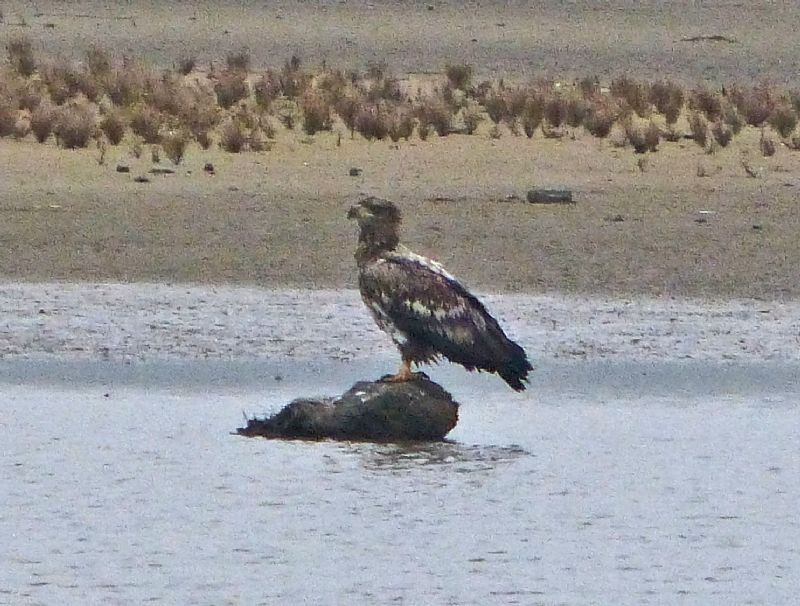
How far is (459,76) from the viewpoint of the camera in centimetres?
2375

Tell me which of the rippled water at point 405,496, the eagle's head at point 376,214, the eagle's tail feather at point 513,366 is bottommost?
the rippled water at point 405,496

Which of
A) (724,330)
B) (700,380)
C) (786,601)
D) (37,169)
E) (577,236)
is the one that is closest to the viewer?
(786,601)

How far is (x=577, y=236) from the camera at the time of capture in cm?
1394

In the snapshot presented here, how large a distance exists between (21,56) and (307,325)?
13381 mm

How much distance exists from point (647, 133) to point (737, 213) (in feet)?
10.4

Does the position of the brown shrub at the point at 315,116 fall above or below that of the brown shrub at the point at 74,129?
above

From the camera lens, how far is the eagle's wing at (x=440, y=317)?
878 centimetres

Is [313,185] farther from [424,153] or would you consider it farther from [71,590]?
[71,590]

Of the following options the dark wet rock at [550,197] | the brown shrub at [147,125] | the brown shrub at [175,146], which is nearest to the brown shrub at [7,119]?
the brown shrub at [147,125]

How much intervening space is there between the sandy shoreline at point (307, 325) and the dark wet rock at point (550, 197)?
276cm

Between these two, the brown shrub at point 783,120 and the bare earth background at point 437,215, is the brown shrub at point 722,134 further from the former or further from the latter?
the brown shrub at point 783,120

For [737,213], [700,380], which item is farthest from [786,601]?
[737,213]

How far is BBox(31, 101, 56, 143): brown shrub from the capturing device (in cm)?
1730

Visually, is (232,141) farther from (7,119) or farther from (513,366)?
(513,366)
